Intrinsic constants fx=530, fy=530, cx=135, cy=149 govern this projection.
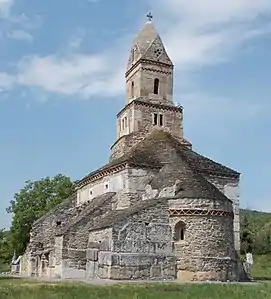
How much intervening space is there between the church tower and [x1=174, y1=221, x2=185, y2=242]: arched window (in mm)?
12543

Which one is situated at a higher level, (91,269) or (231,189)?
(231,189)

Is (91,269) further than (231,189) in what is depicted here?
No

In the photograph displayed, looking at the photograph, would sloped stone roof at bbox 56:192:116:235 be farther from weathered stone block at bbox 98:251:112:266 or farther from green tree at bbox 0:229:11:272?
green tree at bbox 0:229:11:272

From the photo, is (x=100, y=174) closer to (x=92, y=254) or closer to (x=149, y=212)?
(x=92, y=254)

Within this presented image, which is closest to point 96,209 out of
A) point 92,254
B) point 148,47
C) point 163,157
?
point 92,254

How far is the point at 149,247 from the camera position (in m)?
29.9

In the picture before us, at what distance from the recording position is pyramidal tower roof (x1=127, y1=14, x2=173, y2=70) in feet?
149

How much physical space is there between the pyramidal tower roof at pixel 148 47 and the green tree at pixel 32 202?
18.1 metres

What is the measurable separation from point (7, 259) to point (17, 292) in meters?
47.9

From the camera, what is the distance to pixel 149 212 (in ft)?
100

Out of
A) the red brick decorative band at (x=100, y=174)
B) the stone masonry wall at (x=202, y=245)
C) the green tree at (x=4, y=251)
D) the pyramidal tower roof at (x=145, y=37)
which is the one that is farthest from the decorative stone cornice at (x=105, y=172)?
the green tree at (x=4, y=251)

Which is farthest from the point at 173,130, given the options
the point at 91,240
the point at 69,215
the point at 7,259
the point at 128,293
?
the point at 7,259

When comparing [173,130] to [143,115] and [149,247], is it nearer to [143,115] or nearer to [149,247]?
[143,115]

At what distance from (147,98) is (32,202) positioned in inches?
839
